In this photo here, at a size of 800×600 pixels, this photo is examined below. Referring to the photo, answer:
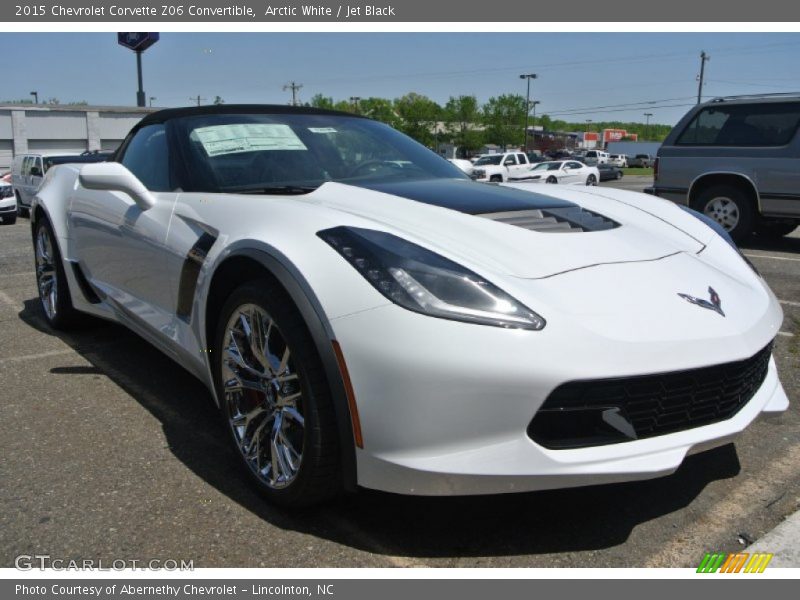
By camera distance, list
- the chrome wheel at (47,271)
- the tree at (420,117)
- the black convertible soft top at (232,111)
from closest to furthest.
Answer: the black convertible soft top at (232,111) < the chrome wheel at (47,271) < the tree at (420,117)

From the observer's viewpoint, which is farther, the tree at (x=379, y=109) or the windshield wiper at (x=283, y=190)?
the tree at (x=379, y=109)

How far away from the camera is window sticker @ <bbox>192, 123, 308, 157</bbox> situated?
3.33m

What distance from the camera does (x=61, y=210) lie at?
4.46 m

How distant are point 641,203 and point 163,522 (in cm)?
246

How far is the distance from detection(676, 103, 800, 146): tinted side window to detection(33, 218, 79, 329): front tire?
25.2ft

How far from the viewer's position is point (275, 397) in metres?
2.44

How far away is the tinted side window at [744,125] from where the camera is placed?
8.61 m

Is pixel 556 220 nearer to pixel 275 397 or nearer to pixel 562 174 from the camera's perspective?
pixel 275 397

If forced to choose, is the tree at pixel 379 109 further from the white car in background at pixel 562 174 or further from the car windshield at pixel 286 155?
the car windshield at pixel 286 155

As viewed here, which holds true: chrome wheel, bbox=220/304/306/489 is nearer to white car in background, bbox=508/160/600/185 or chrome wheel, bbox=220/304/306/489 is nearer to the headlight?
the headlight

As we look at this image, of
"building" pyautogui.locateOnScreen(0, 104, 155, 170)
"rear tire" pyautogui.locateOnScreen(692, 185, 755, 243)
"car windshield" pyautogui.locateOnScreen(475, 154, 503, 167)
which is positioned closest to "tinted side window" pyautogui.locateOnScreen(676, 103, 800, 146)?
"rear tire" pyautogui.locateOnScreen(692, 185, 755, 243)

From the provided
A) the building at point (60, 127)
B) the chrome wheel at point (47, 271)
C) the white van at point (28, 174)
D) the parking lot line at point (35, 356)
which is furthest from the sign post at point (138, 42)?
the parking lot line at point (35, 356)

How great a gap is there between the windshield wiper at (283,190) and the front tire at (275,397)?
0.61 metres

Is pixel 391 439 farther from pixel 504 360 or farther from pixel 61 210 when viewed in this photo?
pixel 61 210
